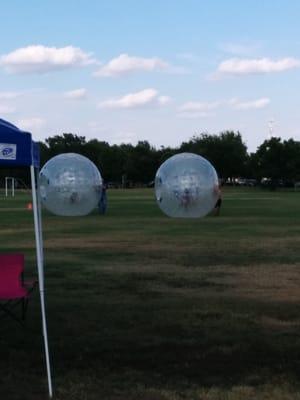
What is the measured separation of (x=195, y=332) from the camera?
8.41 metres

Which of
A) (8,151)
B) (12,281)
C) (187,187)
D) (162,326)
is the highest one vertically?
(8,151)

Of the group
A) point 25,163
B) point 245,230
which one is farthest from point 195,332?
point 245,230

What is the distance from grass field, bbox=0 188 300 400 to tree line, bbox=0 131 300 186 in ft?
293

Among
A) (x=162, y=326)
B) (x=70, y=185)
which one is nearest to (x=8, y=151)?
(x=162, y=326)

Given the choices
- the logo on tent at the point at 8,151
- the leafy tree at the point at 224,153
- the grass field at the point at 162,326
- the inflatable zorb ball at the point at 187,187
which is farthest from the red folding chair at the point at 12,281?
the leafy tree at the point at 224,153

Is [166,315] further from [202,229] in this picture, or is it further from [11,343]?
[202,229]

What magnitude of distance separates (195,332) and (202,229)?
50.1ft

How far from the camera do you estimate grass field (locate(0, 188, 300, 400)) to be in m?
6.42

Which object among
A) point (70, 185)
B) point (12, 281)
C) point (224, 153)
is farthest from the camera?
point (224, 153)

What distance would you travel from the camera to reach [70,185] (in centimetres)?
2972

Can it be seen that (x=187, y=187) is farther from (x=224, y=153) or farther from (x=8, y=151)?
(x=224, y=153)

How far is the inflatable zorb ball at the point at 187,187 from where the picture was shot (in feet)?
92.1

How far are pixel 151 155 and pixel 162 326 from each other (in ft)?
392

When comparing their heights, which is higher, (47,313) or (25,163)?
(25,163)
